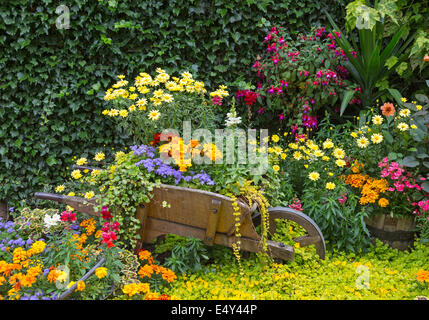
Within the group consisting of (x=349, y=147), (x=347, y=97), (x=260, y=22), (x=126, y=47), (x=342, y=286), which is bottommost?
(x=342, y=286)

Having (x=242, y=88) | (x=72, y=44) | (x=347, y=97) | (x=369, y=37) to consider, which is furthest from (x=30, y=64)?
(x=369, y=37)

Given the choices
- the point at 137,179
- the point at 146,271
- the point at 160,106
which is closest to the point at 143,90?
the point at 160,106

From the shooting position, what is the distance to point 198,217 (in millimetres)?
2381

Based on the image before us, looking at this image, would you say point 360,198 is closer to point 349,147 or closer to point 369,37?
point 349,147

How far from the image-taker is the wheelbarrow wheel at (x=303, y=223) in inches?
99.4

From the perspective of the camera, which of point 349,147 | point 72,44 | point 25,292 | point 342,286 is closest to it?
point 25,292

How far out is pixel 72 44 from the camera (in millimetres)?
3352

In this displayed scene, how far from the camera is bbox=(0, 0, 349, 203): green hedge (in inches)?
131

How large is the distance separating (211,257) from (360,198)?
1.13 m

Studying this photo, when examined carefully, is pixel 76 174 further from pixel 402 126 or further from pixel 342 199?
pixel 402 126

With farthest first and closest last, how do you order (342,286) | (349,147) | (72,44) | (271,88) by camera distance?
1. (271,88)
2. (72,44)
3. (349,147)
4. (342,286)

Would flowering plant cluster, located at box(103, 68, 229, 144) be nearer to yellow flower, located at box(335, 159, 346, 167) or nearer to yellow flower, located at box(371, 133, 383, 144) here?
yellow flower, located at box(335, 159, 346, 167)

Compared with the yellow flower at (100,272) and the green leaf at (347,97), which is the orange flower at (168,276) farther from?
the green leaf at (347,97)

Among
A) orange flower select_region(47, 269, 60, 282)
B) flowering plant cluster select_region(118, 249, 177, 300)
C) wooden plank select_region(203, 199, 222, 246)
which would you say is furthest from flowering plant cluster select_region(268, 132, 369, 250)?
orange flower select_region(47, 269, 60, 282)
